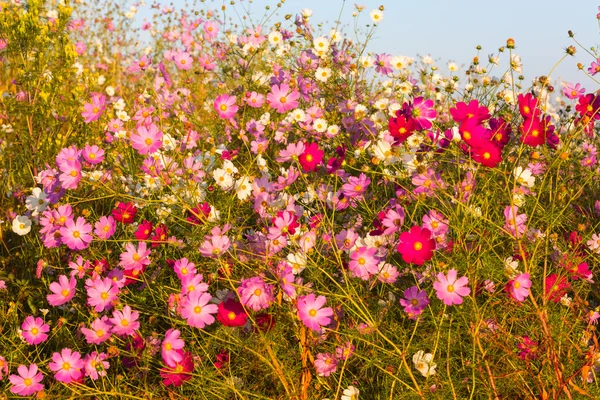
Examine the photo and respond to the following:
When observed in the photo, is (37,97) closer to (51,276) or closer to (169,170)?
(51,276)

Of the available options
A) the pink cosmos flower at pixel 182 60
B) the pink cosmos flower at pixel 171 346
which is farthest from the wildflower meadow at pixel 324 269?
the pink cosmos flower at pixel 182 60

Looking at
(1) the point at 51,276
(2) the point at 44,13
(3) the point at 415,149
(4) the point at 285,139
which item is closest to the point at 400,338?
(3) the point at 415,149

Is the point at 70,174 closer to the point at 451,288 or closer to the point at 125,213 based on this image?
the point at 125,213

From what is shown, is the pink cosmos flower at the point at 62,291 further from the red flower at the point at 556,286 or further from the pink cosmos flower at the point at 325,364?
the red flower at the point at 556,286

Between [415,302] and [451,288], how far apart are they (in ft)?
0.63

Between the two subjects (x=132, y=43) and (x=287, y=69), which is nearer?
(x=287, y=69)

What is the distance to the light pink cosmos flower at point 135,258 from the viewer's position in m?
1.95

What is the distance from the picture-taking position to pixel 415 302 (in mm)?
1837

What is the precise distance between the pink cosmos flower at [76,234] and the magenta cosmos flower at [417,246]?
3.42ft

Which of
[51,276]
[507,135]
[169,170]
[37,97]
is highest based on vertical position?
[507,135]

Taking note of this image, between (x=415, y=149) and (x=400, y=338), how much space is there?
671 mm

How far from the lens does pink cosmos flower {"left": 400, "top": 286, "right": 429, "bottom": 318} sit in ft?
5.93

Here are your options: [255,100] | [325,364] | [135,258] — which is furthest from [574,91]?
[135,258]

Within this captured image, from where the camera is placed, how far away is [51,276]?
8.54 ft
